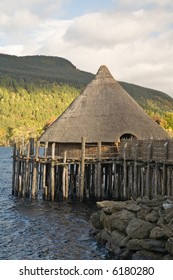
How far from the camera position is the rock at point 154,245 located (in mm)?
17375

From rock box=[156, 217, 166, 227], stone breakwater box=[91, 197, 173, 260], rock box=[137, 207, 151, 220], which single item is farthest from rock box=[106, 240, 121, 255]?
rock box=[156, 217, 166, 227]

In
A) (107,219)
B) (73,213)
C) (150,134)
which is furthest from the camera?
(150,134)

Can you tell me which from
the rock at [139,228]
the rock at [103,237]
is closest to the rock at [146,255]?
the rock at [139,228]

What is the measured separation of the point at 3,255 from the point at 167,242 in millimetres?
7548

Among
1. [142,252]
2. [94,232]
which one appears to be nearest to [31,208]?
[94,232]

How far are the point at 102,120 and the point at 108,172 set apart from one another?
3735 millimetres

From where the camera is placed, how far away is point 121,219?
66.4 ft

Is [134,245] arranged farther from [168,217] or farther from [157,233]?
→ [168,217]

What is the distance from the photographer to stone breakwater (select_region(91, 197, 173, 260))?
688 inches

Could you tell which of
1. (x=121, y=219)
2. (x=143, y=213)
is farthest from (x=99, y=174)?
(x=143, y=213)

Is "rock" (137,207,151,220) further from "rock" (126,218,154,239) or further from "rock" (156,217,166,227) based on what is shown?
"rock" (156,217,166,227)

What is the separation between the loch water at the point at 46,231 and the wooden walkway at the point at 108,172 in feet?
4.13

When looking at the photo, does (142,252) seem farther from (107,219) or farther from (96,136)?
(96,136)

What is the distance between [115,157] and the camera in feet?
109
